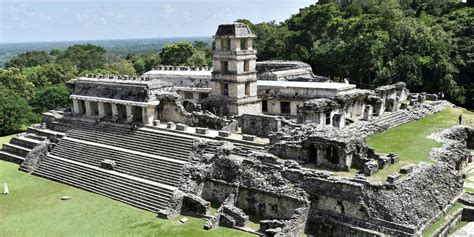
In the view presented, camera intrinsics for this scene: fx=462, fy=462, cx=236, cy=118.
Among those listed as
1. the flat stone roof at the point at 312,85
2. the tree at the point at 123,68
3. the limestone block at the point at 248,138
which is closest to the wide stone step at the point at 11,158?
the limestone block at the point at 248,138

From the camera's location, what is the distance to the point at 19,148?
114 ft

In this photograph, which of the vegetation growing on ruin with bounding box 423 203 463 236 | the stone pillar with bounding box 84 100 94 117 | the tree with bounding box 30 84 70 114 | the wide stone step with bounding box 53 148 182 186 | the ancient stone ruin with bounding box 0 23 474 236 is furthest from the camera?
the tree with bounding box 30 84 70 114

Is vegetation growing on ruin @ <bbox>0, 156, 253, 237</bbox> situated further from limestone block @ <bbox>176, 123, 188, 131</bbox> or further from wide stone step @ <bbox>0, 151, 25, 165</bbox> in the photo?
limestone block @ <bbox>176, 123, 188, 131</bbox>

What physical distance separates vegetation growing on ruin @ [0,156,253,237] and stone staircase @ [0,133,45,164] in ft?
20.3

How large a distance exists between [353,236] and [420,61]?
31.5 metres

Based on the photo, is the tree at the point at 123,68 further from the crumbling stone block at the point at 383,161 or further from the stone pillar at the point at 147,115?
the crumbling stone block at the point at 383,161

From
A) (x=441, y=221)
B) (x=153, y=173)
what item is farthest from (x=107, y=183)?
(x=441, y=221)

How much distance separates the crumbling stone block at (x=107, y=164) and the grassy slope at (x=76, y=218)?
Result: 2026 mm

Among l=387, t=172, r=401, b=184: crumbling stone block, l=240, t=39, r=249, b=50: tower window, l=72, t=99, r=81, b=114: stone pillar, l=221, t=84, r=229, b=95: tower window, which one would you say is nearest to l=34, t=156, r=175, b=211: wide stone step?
l=72, t=99, r=81, b=114: stone pillar

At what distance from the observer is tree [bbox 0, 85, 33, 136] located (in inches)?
1714

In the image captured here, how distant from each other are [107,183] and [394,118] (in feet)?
68.1

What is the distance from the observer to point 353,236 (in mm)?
19531

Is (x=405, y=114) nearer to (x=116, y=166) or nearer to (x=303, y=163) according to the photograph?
(x=303, y=163)

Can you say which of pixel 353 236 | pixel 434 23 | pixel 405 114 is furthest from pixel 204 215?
pixel 434 23
